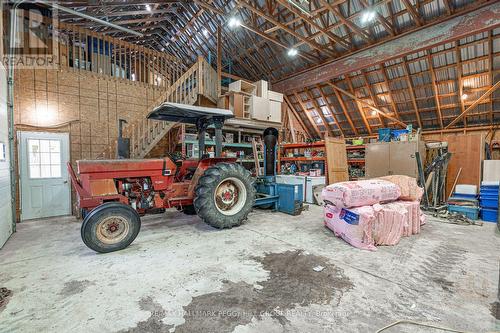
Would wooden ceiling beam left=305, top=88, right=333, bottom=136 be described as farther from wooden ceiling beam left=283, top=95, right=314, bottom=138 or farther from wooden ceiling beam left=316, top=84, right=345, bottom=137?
wooden ceiling beam left=283, top=95, right=314, bottom=138

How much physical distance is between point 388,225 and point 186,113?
3673 millimetres

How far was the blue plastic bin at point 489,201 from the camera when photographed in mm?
4633

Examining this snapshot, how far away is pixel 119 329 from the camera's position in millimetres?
1637

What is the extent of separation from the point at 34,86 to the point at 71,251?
4404mm

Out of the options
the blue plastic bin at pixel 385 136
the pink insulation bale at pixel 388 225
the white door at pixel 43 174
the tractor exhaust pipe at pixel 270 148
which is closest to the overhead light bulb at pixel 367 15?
the blue plastic bin at pixel 385 136

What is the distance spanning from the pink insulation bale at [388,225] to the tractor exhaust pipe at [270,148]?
2800mm

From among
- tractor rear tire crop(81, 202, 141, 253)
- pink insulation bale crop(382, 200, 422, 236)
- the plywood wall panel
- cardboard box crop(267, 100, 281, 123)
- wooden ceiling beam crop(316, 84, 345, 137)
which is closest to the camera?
tractor rear tire crop(81, 202, 141, 253)

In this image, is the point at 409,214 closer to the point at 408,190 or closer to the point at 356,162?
the point at 408,190

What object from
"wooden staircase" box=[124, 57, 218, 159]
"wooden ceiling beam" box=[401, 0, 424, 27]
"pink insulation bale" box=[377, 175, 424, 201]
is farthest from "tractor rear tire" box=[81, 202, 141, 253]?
"wooden ceiling beam" box=[401, 0, 424, 27]

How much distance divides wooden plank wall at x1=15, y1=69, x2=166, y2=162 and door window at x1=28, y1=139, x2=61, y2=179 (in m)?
0.31

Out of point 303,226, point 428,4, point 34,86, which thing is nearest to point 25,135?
point 34,86

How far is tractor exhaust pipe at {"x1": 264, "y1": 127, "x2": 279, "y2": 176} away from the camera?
5703 mm

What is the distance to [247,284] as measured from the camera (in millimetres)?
2258

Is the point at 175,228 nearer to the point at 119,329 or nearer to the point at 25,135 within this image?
the point at 119,329
